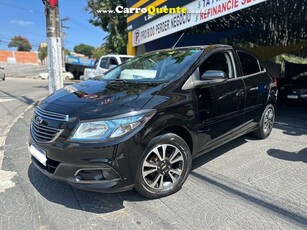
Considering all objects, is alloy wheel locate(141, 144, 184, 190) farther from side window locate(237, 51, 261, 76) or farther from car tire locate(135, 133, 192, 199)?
side window locate(237, 51, 261, 76)

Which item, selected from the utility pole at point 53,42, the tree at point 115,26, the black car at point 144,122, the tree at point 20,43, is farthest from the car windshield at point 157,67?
the tree at point 20,43

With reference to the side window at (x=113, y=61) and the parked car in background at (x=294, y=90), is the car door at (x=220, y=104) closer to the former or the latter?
the parked car in background at (x=294, y=90)

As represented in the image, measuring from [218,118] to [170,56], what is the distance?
1153 mm

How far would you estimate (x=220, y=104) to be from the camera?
147 inches

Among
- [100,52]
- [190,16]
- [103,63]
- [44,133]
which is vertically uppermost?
[100,52]

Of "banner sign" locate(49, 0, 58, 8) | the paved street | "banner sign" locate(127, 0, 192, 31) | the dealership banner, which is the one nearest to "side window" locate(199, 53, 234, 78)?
the paved street

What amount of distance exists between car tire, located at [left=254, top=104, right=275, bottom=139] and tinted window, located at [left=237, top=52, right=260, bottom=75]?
2.60 feet

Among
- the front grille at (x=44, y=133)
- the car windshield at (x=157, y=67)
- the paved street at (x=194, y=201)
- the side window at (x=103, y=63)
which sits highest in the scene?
the side window at (x=103, y=63)

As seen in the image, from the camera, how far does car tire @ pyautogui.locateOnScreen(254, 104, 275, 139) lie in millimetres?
5043

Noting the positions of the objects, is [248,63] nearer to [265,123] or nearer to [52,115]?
[265,123]

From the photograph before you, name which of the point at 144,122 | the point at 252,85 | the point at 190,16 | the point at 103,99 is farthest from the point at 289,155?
the point at 190,16

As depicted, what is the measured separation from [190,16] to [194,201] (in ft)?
23.4

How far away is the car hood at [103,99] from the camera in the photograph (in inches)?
108

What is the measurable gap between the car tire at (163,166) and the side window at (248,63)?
1.95m
